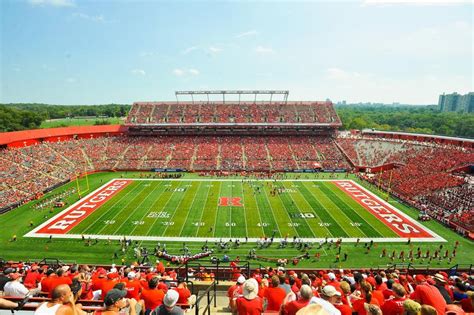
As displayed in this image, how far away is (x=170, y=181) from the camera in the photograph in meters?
41.8

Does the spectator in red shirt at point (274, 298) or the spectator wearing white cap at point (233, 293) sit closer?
the spectator wearing white cap at point (233, 293)

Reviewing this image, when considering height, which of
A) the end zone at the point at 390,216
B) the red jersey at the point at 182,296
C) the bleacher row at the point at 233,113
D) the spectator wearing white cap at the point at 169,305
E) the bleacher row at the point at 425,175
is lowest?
the end zone at the point at 390,216

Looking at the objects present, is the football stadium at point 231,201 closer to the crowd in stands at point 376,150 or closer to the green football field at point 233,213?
the green football field at point 233,213

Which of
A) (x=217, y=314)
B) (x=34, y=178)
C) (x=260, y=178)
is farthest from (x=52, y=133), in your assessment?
(x=217, y=314)

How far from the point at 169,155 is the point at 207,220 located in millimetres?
27312

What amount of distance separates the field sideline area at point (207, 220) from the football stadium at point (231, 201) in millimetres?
163

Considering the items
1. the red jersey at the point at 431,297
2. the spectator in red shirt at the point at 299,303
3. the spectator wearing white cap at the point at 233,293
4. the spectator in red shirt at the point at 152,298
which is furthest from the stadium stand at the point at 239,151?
the spectator in red shirt at the point at 152,298

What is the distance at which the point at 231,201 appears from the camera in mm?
33062

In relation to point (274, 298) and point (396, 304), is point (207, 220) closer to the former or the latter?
point (274, 298)

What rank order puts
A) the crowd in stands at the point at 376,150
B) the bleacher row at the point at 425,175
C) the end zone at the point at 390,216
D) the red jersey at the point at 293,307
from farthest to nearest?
1. the crowd in stands at the point at 376,150
2. the bleacher row at the point at 425,175
3. the end zone at the point at 390,216
4. the red jersey at the point at 293,307

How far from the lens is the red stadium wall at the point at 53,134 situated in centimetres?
4225

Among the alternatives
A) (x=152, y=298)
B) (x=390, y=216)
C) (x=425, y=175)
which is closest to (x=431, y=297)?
(x=152, y=298)

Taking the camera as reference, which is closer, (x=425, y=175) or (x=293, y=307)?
(x=293, y=307)

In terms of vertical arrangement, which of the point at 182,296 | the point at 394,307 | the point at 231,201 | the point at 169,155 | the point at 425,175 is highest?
the point at 394,307
